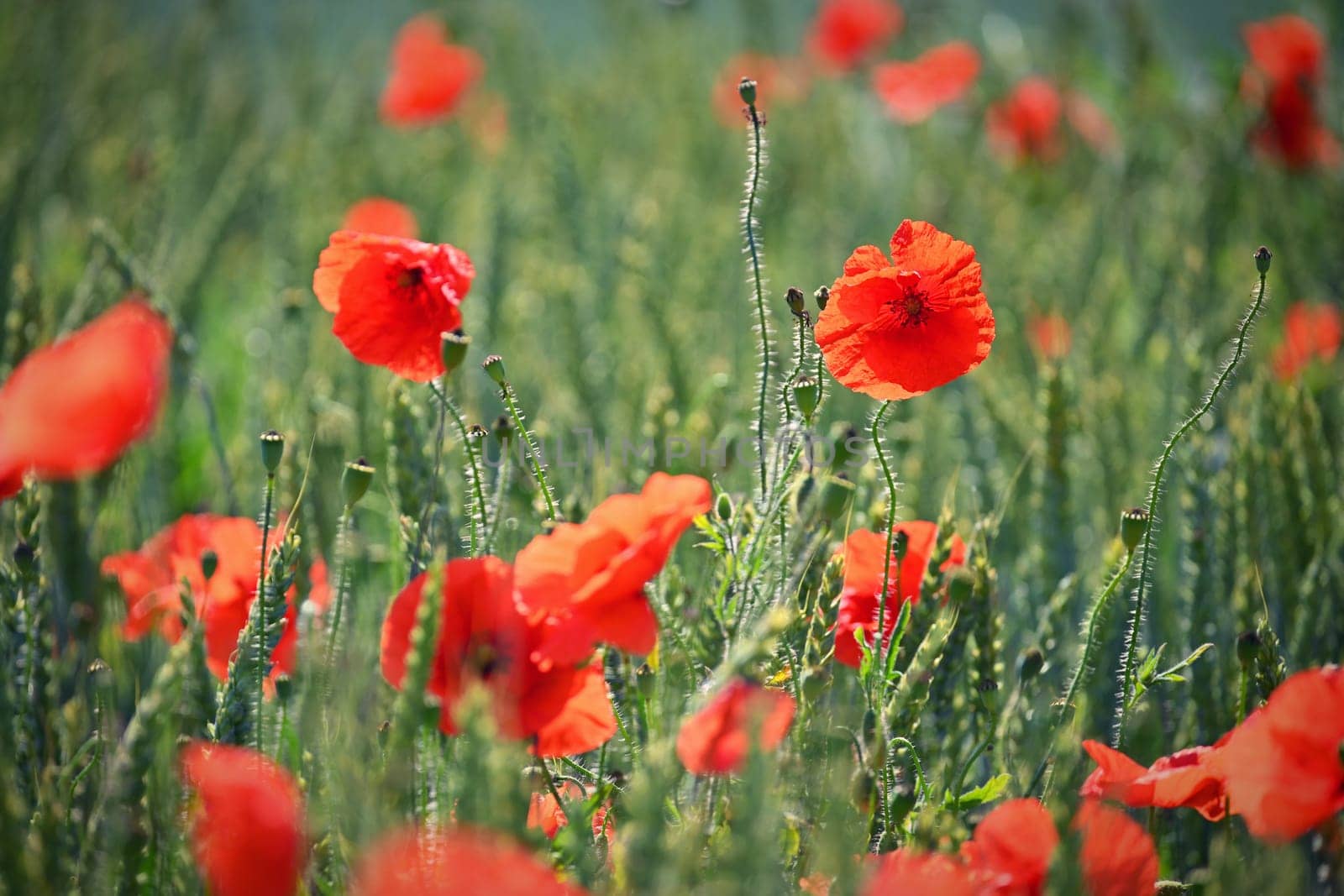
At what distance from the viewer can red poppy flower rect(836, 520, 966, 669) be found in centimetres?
83

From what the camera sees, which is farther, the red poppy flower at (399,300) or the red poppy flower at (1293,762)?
the red poppy flower at (399,300)

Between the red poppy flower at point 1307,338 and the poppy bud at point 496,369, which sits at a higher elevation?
the red poppy flower at point 1307,338

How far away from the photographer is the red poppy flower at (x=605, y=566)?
645 mm

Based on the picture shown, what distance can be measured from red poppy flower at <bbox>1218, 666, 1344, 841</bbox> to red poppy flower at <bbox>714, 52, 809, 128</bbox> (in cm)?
201

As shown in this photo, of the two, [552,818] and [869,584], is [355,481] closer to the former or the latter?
[552,818]

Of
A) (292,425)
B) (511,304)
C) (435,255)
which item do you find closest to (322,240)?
(511,304)

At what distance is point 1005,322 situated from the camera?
5.87 ft

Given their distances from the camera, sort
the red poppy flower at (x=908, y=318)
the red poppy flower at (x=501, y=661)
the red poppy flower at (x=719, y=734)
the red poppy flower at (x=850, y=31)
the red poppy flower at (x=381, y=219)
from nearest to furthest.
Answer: the red poppy flower at (x=719, y=734)
the red poppy flower at (x=501, y=661)
the red poppy flower at (x=908, y=318)
the red poppy flower at (x=381, y=219)
the red poppy flower at (x=850, y=31)

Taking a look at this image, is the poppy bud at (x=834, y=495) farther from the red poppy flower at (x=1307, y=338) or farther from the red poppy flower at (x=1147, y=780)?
the red poppy flower at (x=1307, y=338)

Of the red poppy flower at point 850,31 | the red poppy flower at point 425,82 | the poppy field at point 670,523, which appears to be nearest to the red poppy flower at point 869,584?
the poppy field at point 670,523

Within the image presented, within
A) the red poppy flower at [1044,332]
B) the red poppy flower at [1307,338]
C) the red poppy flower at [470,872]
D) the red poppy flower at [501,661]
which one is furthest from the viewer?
the red poppy flower at [1044,332]

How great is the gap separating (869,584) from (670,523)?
250mm

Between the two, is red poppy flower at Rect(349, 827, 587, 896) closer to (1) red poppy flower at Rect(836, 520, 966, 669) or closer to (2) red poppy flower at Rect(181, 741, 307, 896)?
(2) red poppy flower at Rect(181, 741, 307, 896)

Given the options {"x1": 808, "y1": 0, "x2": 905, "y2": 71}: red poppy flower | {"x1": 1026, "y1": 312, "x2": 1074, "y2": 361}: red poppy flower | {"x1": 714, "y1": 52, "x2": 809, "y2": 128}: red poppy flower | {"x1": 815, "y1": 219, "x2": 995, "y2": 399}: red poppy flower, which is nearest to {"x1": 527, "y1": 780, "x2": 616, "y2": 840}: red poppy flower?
{"x1": 815, "y1": 219, "x2": 995, "y2": 399}: red poppy flower
